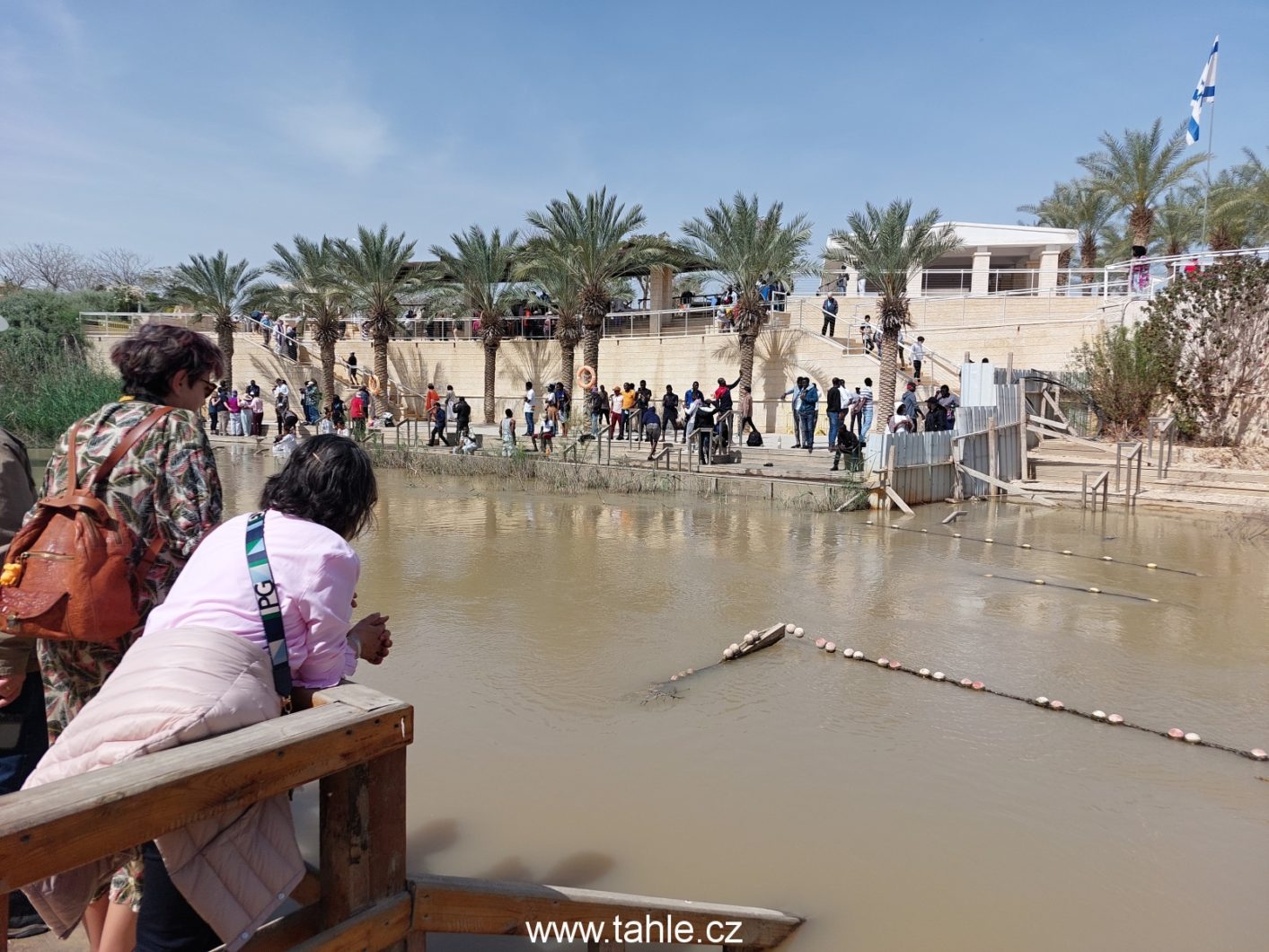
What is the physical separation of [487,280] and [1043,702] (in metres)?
24.1

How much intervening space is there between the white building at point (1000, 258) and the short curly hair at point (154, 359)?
27.0 metres

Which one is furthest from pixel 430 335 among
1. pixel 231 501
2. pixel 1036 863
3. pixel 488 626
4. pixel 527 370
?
pixel 1036 863

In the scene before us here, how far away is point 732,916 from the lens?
9.31 ft

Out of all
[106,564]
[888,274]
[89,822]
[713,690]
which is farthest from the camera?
[888,274]

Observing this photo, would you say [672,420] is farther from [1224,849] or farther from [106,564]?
[106,564]

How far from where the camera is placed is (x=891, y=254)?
Result: 2064 centimetres

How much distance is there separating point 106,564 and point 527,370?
90.7ft

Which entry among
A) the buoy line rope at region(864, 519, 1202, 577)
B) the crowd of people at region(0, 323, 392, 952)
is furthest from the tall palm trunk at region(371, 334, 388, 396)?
the crowd of people at region(0, 323, 392, 952)

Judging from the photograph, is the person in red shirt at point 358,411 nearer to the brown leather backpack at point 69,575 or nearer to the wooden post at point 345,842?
the brown leather backpack at point 69,575

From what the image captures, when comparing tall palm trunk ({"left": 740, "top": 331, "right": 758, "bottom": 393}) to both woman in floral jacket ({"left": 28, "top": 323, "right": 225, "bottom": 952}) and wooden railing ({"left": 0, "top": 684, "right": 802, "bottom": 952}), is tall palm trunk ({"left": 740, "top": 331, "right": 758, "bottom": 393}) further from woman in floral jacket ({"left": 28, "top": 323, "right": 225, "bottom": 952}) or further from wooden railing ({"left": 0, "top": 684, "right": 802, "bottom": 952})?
wooden railing ({"left": 0, "top": 684, "right": 802, "bottom": 952})

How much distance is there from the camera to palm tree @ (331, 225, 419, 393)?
2698 cm

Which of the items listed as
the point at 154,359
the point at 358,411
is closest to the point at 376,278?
the point at 358,411

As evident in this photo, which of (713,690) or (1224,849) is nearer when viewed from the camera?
(1224,849)

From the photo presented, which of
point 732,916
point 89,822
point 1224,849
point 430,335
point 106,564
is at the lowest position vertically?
point 1224,849
